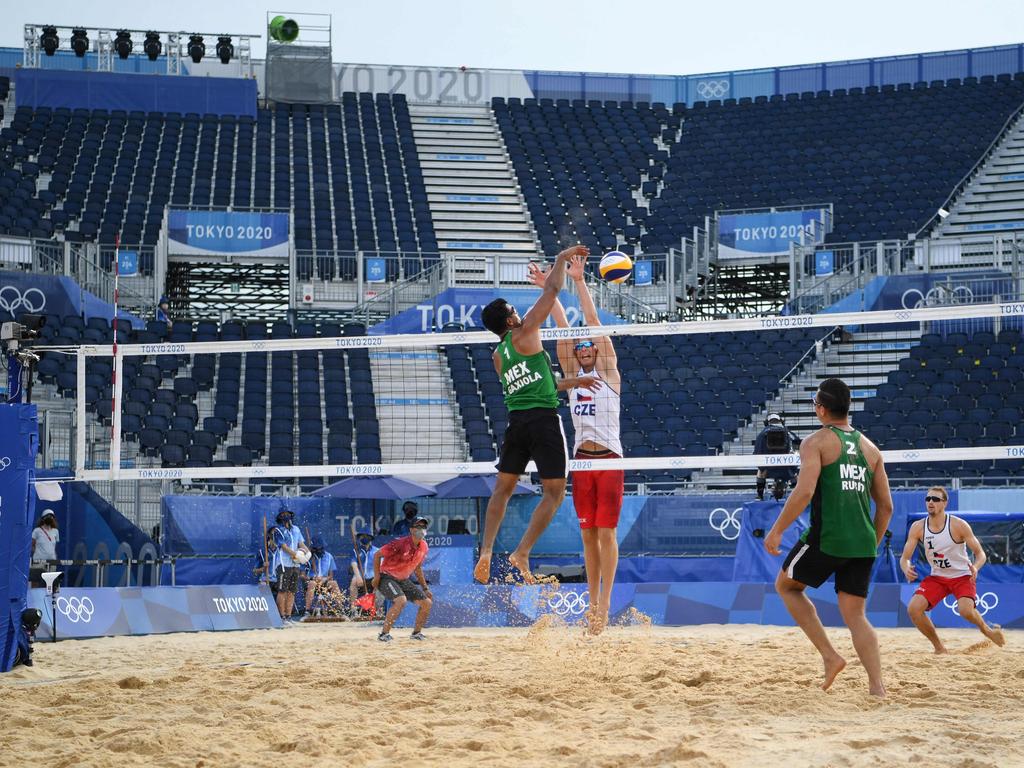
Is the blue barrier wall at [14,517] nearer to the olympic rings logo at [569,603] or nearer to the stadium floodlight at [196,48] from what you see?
the olympic rings logo at [569,603]

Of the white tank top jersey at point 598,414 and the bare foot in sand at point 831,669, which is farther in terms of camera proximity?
the white tank top jersey at point 598,414

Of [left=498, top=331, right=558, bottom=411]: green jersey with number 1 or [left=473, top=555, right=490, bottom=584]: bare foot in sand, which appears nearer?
[left=473, top=555, right=490, bottom=584]: bare foot in sand

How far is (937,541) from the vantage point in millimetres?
10883

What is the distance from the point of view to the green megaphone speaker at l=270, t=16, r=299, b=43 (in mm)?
33125

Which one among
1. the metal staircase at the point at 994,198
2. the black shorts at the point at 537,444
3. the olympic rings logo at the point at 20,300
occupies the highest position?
the metal staircase at the point at 994,198

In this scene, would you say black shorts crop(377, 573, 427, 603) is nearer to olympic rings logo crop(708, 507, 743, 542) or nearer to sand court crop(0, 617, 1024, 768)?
sand court crop(0, 617, 1024, 768)

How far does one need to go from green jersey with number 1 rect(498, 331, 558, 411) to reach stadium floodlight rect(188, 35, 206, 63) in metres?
26.1

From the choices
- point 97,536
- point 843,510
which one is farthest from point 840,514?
point 97,536

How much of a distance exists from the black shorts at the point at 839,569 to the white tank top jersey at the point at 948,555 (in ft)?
13.1

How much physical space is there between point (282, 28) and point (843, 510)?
28.9 meters

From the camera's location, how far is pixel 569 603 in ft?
50.3

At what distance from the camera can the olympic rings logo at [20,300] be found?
20.7 m

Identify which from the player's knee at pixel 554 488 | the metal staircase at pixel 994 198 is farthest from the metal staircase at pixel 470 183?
the player's knee at pixel 554 488

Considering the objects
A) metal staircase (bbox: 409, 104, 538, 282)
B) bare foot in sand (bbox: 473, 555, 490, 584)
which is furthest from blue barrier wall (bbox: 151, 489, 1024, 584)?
metal staircase (bbox: 409, 104, 538, 282)
